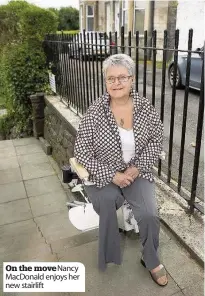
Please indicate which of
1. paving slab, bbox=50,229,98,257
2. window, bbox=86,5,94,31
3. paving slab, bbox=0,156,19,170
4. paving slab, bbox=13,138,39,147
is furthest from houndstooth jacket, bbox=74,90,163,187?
window, bbox=86,5,94,31

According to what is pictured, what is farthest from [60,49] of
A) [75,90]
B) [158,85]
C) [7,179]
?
[158,85]

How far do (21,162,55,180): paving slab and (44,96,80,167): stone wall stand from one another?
0.23m

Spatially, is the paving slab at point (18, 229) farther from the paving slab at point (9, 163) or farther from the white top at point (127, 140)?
the paving slab at point (9, 163)

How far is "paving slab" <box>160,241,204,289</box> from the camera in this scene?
2150 millimetres

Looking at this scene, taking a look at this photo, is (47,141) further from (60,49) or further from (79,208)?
(79,208)

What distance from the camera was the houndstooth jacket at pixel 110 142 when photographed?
7.46 feet

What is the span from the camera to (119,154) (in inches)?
Answer: 91.0

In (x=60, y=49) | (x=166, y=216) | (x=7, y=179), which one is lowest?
(x=7, y=179)

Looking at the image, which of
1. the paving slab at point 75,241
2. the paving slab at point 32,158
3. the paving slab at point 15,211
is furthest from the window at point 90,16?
the paving slab at point 75,241

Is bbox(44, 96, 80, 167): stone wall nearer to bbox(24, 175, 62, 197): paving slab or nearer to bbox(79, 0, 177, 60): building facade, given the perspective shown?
bbox(24, 175, 62, 197): paving slab

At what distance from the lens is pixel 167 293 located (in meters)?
2.09

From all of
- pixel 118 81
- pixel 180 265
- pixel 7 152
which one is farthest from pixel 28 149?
pixel 180 265

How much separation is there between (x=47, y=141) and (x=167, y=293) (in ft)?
15.2

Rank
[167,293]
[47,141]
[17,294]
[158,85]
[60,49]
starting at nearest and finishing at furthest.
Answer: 1. [167,293]
2. [17,294]
3. [60,49]
4. [47,141]
5. [158,85]
